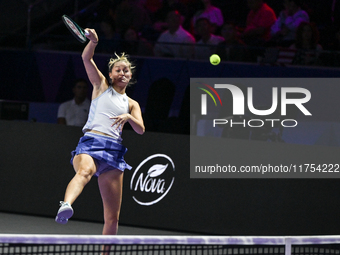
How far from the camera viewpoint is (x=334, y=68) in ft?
22.2

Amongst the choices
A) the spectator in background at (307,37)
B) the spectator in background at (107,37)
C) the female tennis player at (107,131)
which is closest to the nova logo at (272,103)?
the spectator in background at (307,37)

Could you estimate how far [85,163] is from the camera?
3783 millimetres

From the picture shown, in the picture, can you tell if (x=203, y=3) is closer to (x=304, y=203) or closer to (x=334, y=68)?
(x=334, y=68)

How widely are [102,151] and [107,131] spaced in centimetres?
17

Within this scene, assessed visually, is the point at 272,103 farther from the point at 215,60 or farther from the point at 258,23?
the point at 258,23

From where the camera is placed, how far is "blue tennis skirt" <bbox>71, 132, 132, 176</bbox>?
153 inches

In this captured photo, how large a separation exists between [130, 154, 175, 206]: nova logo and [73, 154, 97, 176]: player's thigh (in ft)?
7.38

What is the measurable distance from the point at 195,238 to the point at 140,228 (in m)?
3.76

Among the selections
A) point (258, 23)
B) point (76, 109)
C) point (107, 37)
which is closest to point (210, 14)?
A: point (258, 23)

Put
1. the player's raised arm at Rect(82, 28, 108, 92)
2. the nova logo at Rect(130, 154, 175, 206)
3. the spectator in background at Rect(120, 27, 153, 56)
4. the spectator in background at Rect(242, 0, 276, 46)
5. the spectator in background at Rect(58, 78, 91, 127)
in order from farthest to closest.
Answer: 1. the spectator in background at Rect(242, 0, 276, 46)
2. the spectator in background at Rect(120, 27, 153, 56)
3. the spectator in background at Rect(58, 78, 91, 127)
4. the nova logo at Rect(130, 154, 175, 206)
5. the player's raised arm at Rect(82, 28, 108, 92)

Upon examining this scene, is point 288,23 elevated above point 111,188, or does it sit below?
above

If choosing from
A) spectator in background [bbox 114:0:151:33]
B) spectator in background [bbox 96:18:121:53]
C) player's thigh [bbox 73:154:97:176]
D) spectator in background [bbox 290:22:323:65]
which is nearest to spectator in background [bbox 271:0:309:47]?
spectator in background [bbox 290:22:323:65]

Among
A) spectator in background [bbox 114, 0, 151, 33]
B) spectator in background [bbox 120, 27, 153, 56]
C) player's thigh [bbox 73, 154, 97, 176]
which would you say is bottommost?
player's thigh [bbox 73, 154, 97, 176]

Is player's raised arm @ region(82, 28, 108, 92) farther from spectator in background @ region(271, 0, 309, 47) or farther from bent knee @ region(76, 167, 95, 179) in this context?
spectator in background @ region(271, 0, 309, 47)
